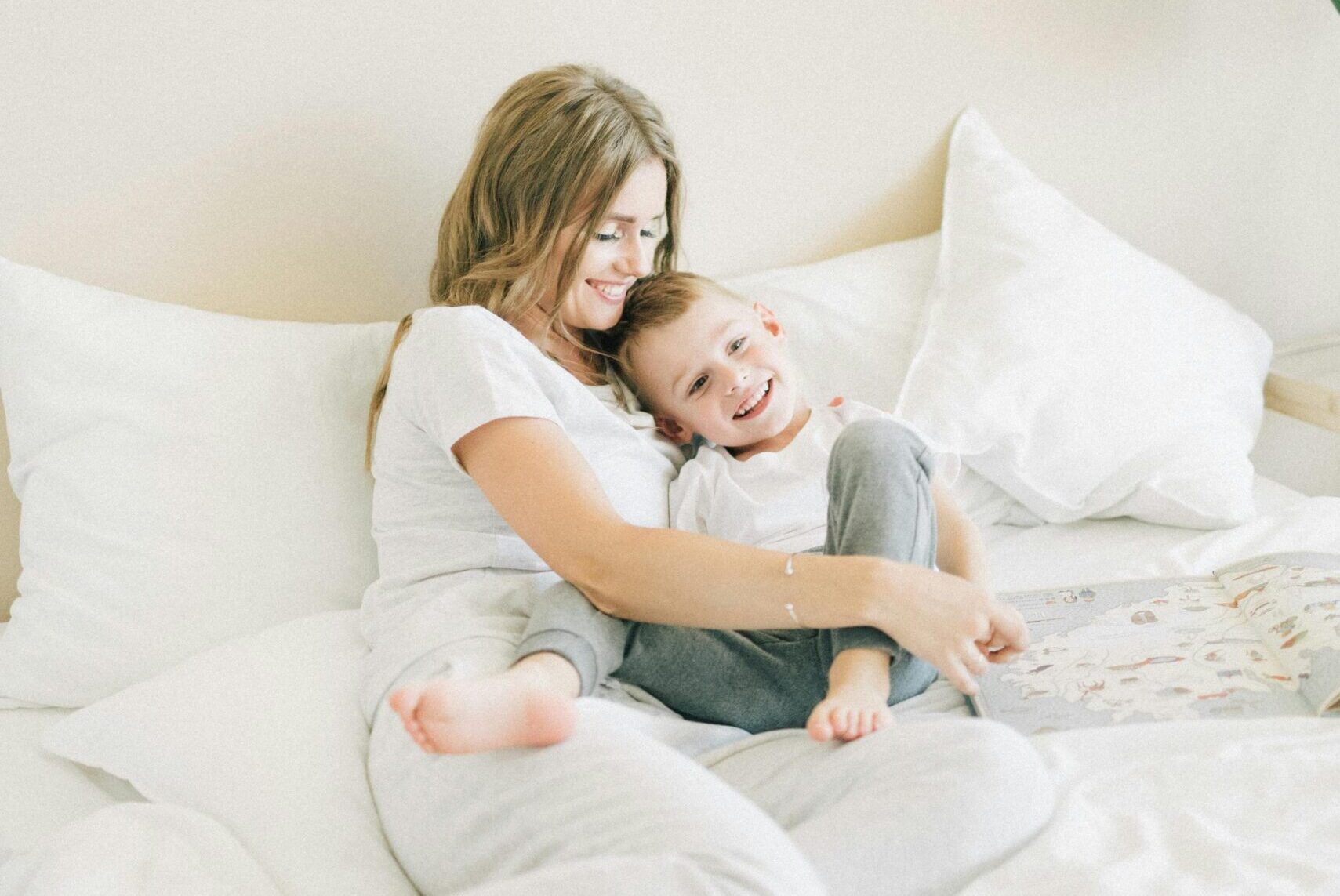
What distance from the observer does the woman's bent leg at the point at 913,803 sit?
2.65ft

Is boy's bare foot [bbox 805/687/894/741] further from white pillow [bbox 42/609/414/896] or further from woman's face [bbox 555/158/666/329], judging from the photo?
woman's face [bbox 555/158/666/329]

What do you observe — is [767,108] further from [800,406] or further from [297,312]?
[297,312]

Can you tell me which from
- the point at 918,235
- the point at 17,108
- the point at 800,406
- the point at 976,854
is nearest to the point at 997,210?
the point at 918,235

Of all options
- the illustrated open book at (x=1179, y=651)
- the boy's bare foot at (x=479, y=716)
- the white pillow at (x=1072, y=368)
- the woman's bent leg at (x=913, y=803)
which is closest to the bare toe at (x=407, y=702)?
the boy's bare foot at (x=479, y=716)

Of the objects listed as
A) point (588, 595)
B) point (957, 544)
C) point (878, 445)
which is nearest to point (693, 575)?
point (588, 595)

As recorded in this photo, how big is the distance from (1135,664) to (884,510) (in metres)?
0.31

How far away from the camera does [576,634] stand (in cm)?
100

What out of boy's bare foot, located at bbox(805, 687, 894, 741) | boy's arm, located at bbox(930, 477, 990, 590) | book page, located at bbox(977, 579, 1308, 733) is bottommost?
book page, located at bbox(977, 579, 1308, 733)

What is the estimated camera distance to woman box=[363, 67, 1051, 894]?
0.80m

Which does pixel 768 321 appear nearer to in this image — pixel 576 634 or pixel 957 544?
pixel 957 544

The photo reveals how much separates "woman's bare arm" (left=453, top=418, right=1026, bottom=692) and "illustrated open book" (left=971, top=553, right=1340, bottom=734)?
13 centimetres

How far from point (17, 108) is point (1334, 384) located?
190 centimetres

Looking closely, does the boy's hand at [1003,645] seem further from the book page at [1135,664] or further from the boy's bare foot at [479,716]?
the boy's bare foot at [479,716]

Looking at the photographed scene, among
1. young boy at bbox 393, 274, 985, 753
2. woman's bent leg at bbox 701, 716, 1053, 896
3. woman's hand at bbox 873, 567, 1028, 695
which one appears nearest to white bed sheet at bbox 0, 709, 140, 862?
young boy at bbox 393, 274, 985, 753
